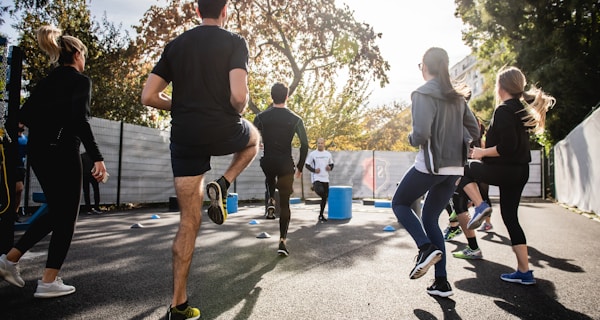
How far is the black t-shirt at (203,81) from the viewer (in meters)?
2.38

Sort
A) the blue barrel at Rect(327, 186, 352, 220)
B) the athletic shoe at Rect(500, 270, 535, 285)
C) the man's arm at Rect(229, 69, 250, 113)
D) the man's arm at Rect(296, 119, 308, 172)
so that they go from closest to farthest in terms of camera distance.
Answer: the man's arm at Rect(229, 69, 250, 113), the athletic shoe at Rect(500, 270, 535, 285), the man's arm at Rect(296, 119, 308, 172), the blue barrel at Rect(327, 186, 352, 220)

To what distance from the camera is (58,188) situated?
2.86 metres

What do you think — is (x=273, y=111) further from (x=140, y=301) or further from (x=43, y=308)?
(x=43, y=308)

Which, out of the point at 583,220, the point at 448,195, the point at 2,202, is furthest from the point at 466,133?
the point at 583,220

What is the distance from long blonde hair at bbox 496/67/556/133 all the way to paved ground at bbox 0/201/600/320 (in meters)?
1.43

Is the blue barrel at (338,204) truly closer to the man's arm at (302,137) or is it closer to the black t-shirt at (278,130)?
the man's arm at (302,137)

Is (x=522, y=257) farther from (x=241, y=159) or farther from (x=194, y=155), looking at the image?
(x=194, y=155)

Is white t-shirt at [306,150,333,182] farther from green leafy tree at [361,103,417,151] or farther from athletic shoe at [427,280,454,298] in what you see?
green leafy tree at [361,103,417,151]

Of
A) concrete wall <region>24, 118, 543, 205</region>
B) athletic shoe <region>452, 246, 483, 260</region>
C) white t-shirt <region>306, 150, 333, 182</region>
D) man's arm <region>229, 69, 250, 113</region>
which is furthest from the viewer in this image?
concrete wall <region>24, 118, 543, 205</region>

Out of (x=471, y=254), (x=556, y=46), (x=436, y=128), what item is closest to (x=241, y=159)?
(x=436, y=128)

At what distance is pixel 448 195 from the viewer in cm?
324

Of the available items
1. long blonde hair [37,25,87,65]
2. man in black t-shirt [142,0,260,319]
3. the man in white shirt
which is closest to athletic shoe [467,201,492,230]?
man in black t-shirt [142,0,260,319]

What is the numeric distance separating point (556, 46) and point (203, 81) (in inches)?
816

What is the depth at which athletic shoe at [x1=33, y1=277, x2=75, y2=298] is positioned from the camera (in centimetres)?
281
